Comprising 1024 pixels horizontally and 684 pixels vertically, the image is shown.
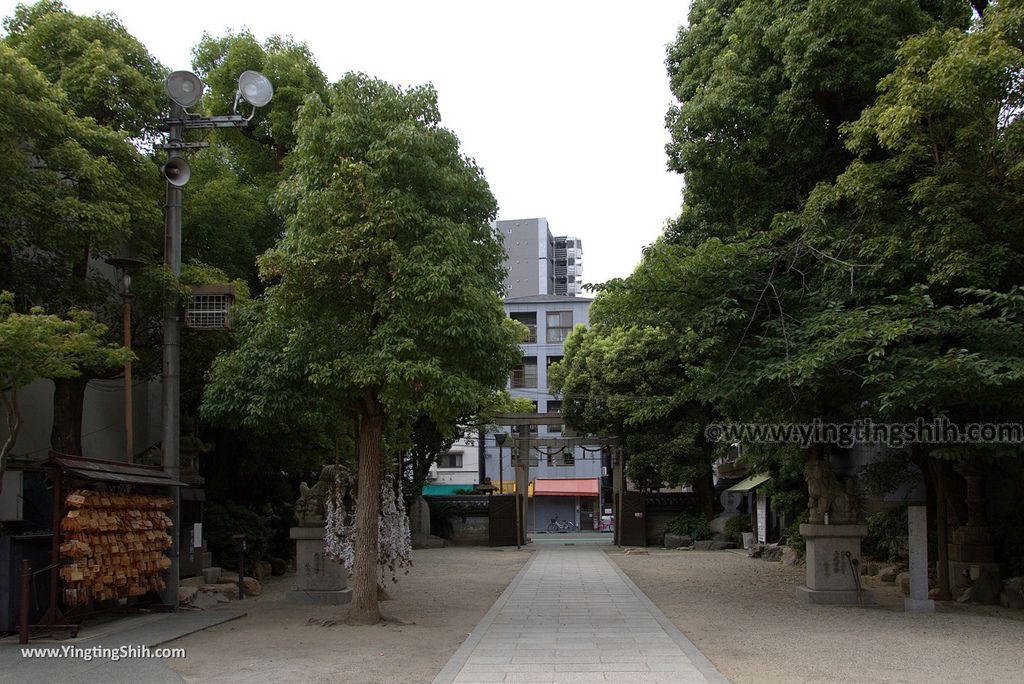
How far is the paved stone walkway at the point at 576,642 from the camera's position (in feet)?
27.2

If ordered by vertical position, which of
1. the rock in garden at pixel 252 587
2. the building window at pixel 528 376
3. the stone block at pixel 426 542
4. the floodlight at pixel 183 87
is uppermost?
the floodlight at pixel 183 87

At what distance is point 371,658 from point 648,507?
953 inches

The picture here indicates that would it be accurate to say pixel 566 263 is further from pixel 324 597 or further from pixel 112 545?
pixel 112 545

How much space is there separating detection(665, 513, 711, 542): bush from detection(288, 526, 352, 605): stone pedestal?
18316mm

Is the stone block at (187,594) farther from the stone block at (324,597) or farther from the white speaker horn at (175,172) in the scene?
the white speaker horn at (175,172)

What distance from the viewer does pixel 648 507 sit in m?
32.5

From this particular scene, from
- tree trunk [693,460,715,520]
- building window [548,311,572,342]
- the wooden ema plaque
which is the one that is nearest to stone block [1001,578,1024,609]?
the wooden ema plaque

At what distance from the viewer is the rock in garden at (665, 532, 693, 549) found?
1185 inches

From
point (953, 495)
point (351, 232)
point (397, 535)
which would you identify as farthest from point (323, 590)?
point (953, 495)

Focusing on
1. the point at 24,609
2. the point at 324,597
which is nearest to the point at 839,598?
the point at 324,597

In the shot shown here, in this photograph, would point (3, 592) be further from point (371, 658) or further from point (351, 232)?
point (351, 232)

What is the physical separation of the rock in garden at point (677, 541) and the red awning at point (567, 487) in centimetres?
1994

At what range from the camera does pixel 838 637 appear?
10.5m

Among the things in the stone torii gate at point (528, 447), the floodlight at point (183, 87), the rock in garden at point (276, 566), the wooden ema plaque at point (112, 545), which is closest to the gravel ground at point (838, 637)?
the wooden ema plaque at point (112, 545)
